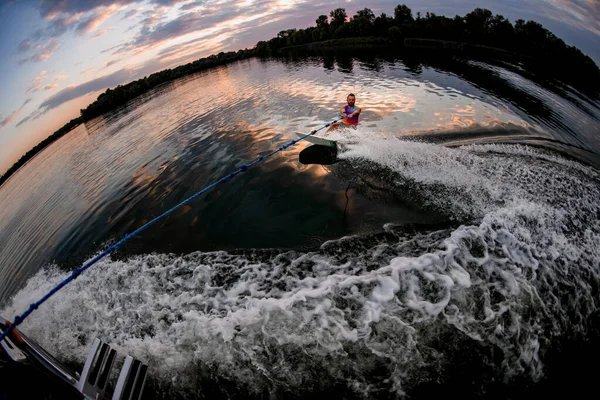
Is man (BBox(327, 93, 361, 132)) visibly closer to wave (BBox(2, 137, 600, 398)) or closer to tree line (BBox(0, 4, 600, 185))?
wave (BBox(2, 137, 600, 398))

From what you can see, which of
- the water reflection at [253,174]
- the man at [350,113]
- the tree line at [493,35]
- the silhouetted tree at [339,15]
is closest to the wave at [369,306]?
the water reflection at [253,174]

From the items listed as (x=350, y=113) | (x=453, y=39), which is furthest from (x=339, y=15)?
(x=350, y=113)

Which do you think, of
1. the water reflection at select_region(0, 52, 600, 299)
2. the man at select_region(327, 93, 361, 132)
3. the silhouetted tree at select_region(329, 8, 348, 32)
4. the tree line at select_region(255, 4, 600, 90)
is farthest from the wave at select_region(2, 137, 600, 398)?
the silhouetted tree at select_region(329, 8, 348, 32)

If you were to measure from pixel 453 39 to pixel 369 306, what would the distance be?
2694 inches

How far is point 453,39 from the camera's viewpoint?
53.2m

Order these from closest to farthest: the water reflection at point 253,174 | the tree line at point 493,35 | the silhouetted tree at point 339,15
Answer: the water reflection at point 253,174 < the tree line at point 493,35 < the silhouetted tree at point 339,15

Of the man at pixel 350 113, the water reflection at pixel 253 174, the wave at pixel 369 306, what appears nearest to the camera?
the wave at pixel 369 306

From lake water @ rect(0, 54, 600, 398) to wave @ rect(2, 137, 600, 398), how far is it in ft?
0.08

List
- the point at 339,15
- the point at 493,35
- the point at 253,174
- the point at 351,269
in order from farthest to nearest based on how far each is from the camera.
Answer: the point at 339,15 → the point at 493,35 → the point at 253,174 → the point at 351,269

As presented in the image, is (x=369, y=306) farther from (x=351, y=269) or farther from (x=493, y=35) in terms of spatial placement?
(x=493, y=35)

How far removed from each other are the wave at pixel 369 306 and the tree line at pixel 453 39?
22205 mm

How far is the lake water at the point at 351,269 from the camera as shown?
11.3 feet

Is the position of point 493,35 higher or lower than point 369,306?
higher

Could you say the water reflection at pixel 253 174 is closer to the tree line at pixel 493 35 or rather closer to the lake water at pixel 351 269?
the lake water at pixel 351 269
